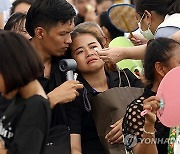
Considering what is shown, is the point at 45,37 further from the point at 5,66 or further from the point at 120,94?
the point at 5,66

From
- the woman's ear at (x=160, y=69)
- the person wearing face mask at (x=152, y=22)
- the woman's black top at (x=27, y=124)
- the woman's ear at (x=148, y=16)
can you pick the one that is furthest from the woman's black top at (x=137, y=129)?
the woman's ear at (x=148, y=16)

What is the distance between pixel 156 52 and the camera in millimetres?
3367

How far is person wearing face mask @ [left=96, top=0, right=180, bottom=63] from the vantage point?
148 inches

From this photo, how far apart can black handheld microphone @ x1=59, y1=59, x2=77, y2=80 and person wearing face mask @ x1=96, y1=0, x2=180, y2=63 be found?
26 cm

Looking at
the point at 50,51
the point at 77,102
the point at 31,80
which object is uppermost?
the point at 31,80

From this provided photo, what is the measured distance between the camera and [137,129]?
3.24 m

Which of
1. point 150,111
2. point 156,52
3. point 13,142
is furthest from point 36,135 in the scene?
point 156,52

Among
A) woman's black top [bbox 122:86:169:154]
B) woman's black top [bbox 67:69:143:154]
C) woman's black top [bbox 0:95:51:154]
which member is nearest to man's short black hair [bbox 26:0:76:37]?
woman's black top [bbox 67:69:143:154]

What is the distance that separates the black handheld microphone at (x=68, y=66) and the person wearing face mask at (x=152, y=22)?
0.26 metres

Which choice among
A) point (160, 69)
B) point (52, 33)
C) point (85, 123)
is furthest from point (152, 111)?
point (52, 33)

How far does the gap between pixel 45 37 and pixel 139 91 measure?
0.65 m

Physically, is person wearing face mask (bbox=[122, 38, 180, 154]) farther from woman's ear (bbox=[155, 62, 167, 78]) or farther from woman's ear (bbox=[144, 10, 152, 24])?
woman's ear (bbox=[144, 10, 152, 24])

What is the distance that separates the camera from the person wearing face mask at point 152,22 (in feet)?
12.3

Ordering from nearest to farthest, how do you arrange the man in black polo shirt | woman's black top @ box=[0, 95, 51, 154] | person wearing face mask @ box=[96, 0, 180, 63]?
woman's black top @ box=[0, 95, 51, 154] < the man in black polo shirt < person wearing face mask @ box=[96, 0, 180, 63]
